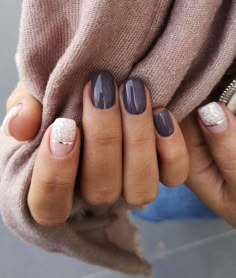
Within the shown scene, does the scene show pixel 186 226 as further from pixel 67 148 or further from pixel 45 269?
pixel 67 148

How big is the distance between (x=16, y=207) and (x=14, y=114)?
0.07m

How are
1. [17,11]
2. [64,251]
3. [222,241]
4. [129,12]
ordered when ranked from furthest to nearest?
[222,241] < [17,11] < [64,251] < [129,12]

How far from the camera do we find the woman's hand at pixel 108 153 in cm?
31

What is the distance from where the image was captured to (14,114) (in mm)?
337

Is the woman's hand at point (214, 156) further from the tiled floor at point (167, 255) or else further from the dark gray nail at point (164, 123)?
the tiled floor at point (167, 255)

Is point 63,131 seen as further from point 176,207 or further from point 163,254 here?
point 163,254

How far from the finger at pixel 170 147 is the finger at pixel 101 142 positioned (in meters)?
0.03

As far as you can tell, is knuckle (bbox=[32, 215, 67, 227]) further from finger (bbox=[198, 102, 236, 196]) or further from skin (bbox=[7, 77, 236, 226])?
finger (bbox=[198, 102, 236, 196])

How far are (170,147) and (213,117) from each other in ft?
0.15

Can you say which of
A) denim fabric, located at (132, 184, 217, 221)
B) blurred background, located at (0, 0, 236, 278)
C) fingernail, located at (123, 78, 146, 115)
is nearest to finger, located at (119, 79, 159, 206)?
fingernail, located at (123, 78, 146, 115)

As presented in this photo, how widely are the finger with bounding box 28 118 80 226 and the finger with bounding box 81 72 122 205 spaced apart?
0.03 feet

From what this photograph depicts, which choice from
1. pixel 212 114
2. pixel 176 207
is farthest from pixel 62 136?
pixel 176 207

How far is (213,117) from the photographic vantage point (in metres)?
0.35

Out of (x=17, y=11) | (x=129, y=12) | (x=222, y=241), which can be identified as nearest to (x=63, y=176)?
(x=129, y=12)
